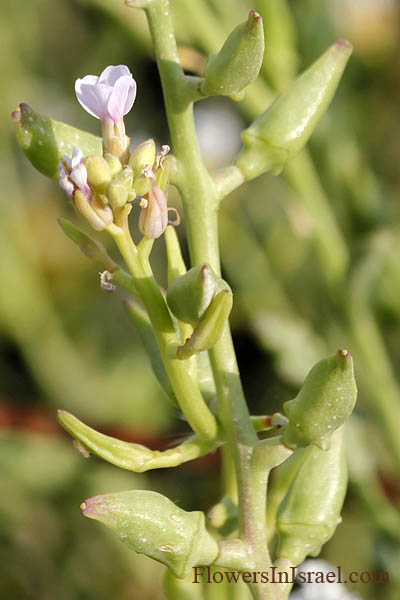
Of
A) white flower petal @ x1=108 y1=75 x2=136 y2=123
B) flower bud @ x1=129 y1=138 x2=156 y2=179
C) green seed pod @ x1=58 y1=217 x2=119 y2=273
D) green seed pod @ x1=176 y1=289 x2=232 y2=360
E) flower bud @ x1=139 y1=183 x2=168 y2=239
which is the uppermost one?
white flower petal @ x1=108 y1=75 x2=136 y2=123

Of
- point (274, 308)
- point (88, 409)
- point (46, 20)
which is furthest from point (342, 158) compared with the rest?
point (46, 20)

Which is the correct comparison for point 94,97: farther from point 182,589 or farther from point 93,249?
point 182,589

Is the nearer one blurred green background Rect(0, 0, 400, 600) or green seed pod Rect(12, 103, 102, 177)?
green seed pod Rect(12, 103, 102, 177)

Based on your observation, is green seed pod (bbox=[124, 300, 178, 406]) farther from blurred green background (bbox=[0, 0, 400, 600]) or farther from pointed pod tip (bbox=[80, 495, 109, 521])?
blurred green background (bbox=[0, 0, 400, 600])

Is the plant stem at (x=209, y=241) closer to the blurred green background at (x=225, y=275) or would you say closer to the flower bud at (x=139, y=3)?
the flower bud at (x=139, y=3)

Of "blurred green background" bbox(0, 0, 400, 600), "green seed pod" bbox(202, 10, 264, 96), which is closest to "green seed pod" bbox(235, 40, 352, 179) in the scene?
"green seed pod" bbox(202, 10, 264, 96)

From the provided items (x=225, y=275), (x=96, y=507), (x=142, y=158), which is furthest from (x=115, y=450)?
(x=225, y=275)
